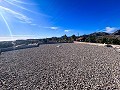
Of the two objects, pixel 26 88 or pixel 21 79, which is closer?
pixel 26 88

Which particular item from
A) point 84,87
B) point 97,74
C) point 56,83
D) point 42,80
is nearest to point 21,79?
point 42,80

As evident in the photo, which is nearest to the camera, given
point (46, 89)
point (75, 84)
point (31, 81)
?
point (46, 89)

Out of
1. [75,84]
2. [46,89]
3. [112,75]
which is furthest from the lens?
[112,75]

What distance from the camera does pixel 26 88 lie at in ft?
23.4

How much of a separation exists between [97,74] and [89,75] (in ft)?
1.92

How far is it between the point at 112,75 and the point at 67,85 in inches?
129

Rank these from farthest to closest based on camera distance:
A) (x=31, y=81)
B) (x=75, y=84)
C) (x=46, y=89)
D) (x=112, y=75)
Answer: (x=112, y=75), (x=31, y=81), (x=75, y=84), (x=46, y=89)

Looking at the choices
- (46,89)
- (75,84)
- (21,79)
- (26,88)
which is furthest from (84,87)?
(21,79)

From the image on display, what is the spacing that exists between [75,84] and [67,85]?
452mm

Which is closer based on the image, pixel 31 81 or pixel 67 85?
pixel 67 85

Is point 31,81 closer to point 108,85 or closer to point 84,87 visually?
point 84,87

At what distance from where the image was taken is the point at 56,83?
7.65m

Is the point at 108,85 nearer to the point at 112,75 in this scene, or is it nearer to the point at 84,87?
the point at 84,87

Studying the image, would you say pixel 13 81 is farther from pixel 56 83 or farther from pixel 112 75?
pixel 112 75
